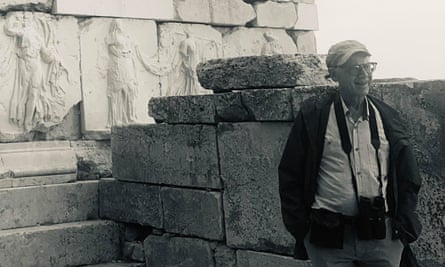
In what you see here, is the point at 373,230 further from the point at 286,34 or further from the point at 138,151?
the point at 286,34

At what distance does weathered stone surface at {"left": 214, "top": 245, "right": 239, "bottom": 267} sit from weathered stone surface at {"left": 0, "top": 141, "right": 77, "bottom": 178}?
2.60m

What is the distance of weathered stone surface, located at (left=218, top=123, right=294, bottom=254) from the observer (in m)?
6.14

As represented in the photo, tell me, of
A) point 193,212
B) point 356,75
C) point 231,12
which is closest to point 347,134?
point 356,75

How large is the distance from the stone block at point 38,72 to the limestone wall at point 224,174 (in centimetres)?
124

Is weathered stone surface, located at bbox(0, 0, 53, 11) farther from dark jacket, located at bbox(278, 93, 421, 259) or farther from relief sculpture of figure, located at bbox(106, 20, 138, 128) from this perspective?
dark jacket, located at bbox(278, 93, 421, 259)

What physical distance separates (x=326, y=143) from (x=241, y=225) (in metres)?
2.54

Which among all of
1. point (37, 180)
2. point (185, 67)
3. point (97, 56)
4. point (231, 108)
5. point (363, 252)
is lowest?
point (363, 252)

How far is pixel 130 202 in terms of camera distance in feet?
25.4

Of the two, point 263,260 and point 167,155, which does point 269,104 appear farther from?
point 167,155

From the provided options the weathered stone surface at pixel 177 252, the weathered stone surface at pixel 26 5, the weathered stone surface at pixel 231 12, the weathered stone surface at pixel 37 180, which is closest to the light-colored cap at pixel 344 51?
the weathered stone surface at pixel 177 252

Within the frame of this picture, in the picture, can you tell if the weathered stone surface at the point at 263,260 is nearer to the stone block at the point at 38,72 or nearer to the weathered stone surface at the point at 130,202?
the weathered stone surface at the point at 130,202

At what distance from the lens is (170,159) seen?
7.25 metres

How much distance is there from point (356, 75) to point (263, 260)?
102 inches

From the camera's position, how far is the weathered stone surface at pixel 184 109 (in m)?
6.81
